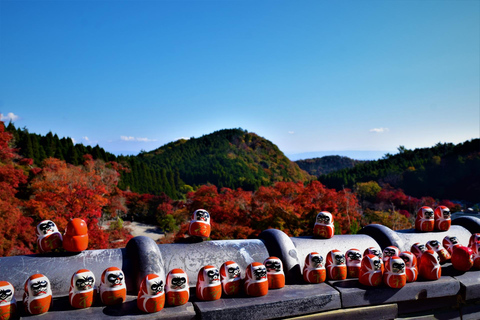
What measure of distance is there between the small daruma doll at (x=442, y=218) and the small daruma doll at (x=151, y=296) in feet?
14.3

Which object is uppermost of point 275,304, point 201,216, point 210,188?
point 210,188

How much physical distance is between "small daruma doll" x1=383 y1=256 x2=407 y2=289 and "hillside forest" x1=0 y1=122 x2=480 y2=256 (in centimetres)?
719

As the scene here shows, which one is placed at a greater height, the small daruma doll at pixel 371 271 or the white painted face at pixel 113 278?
the white painted face at pixel 113 278

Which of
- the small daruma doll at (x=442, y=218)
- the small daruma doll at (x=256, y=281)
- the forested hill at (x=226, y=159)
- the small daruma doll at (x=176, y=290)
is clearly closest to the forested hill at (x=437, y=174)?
the forested hill at (x=226, y=159)

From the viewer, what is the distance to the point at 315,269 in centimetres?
373

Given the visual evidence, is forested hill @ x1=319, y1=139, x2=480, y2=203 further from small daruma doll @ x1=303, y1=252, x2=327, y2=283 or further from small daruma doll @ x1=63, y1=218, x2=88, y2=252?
small daruma doll @ x1=63, y1=218, x2=88, y2=252

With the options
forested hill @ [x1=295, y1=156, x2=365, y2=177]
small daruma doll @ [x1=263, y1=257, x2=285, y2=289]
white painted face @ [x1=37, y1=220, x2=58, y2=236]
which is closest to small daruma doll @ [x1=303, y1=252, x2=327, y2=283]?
small daruma doll @ [x1=263, y1=257, x2=285, y2=289]

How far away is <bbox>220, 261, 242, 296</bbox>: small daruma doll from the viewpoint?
11.0 ft

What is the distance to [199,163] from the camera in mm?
65000

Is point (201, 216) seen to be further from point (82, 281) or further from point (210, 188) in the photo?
point (210, 188)

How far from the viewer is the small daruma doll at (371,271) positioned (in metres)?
3.64

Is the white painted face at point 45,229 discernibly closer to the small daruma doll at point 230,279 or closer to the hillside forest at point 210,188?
the small daruma doll at point 230,279

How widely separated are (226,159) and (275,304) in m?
64.2

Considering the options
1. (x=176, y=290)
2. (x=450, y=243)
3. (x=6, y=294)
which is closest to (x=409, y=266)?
(x=450, y=243)
